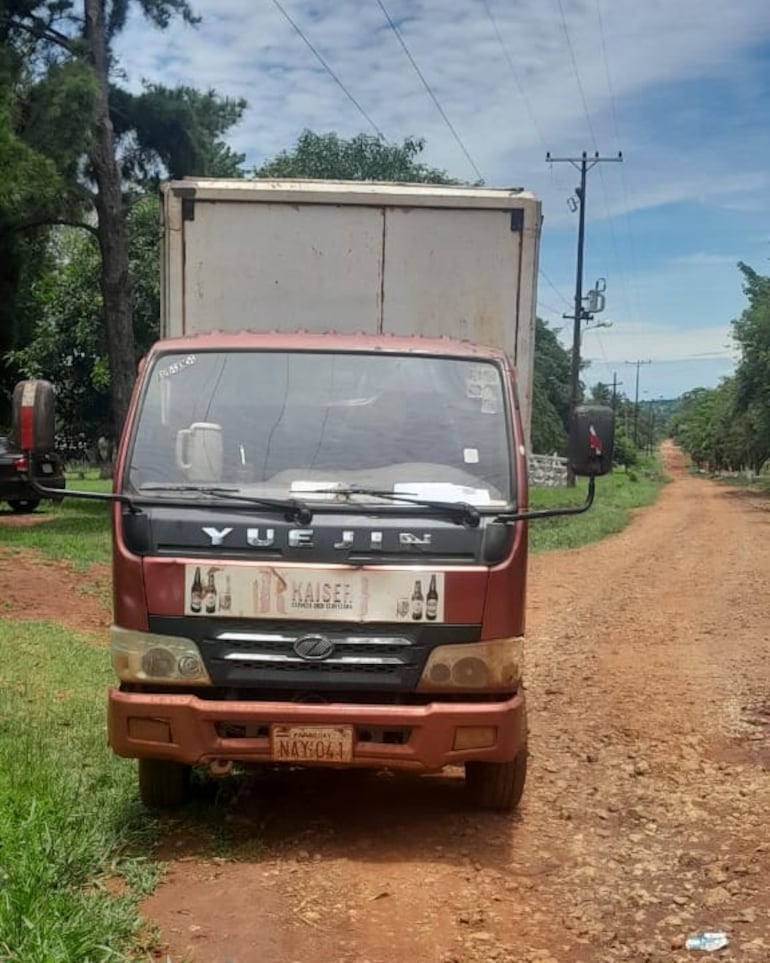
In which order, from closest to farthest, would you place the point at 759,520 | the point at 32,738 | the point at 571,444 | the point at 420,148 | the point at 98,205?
the point at 571,444 → the point at 32,738 → the point at 98,205 → the point at 759,520 → the point at 420,148

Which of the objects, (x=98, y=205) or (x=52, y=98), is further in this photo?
(x=98, y=205)

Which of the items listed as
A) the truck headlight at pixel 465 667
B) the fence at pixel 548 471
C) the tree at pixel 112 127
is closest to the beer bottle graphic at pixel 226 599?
the truck headlight at pixel 465 667

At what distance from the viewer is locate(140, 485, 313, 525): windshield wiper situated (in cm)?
456

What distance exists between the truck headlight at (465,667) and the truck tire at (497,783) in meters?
0.64

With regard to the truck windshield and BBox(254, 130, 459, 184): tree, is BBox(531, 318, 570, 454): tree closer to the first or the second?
BBox(254, 130, 459, 184): tree

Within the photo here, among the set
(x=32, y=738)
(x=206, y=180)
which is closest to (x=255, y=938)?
(x=32, y=738)

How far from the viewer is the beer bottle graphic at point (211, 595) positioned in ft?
14.9

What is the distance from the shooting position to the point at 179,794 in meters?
5.20

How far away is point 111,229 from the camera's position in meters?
19.7

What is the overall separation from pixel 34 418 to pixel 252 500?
1105mm

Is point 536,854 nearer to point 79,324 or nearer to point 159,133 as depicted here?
point 159,133

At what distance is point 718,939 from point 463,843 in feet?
4.16

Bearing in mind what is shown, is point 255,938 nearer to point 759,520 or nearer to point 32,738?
point 32,738

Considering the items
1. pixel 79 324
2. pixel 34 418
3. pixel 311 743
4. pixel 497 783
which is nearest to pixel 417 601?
pixel 311 743
